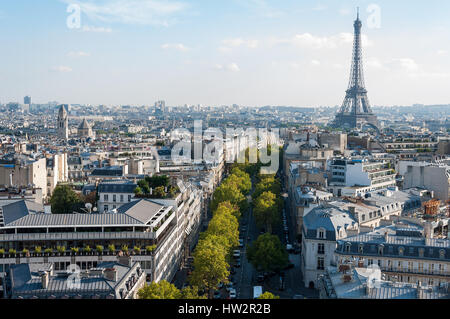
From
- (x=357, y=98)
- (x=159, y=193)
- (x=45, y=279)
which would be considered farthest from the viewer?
(x=357, y=98)

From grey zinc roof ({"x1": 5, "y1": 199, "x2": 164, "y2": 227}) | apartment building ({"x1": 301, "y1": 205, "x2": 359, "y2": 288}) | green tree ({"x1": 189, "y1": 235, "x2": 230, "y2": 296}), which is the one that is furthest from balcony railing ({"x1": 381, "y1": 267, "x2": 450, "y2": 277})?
grey zinc roof ({"x1": 5, "y1": 199, "x2": 164, "y2": 227})

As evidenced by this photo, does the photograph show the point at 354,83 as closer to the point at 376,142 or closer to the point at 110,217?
the point at 376,142

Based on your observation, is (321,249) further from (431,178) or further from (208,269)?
(431,178)

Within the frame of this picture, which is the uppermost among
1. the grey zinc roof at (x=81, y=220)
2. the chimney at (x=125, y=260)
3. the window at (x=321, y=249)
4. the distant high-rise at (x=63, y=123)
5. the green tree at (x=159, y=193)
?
the distant high-rise at (x=63, y=123)

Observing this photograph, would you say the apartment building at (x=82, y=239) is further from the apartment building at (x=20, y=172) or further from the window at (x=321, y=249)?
the apartment building at (x=20, y=172)

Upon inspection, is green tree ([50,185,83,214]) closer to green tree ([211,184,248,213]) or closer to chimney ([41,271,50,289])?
green tree ([211,184,248,213])

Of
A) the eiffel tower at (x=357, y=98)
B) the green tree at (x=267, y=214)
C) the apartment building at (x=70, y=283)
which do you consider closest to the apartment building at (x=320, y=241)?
the green tree at (x=267, y=214)

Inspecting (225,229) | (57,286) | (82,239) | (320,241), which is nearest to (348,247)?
(320,241)

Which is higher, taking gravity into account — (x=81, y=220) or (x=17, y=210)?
(x=17, y=210)
